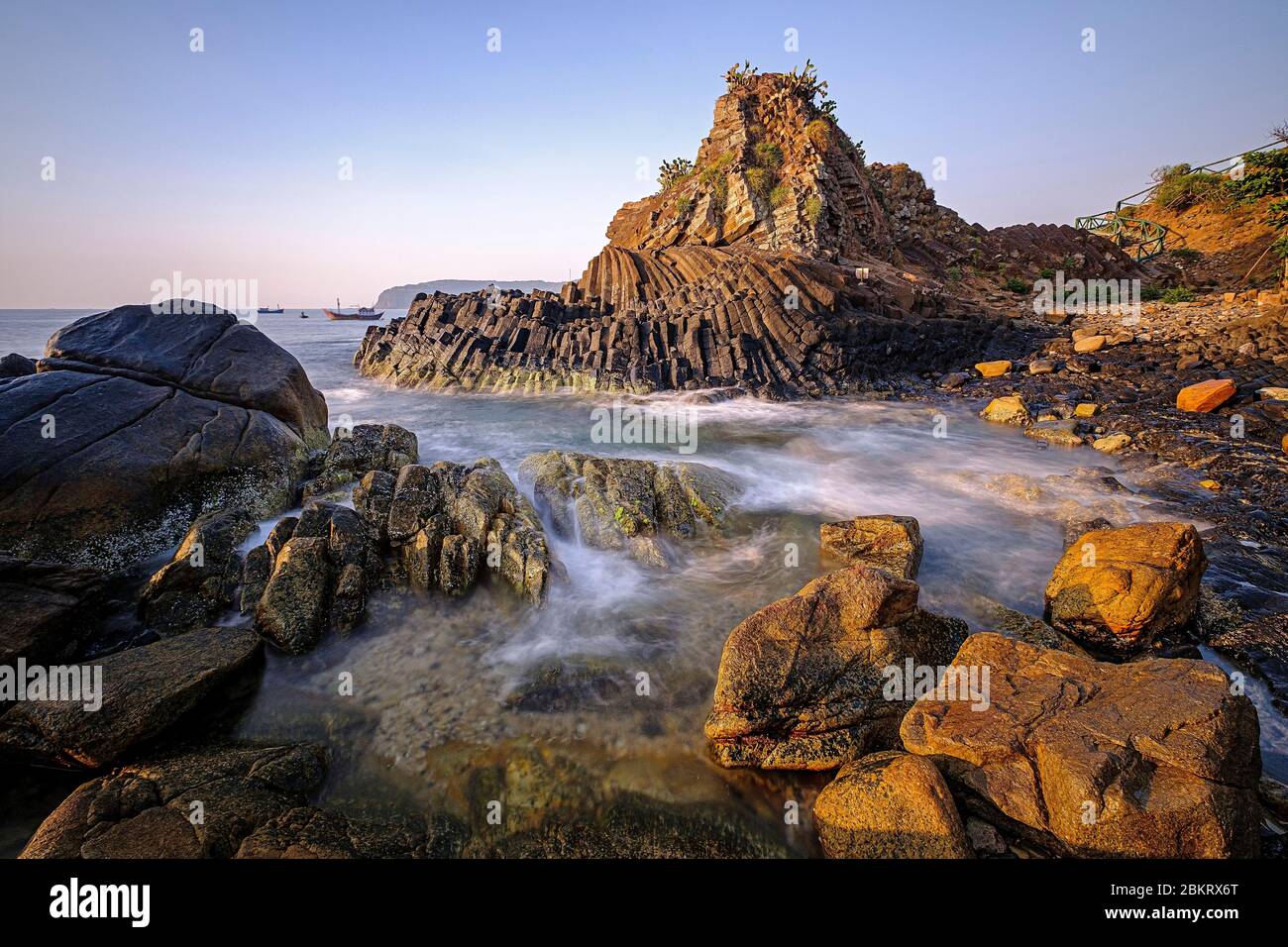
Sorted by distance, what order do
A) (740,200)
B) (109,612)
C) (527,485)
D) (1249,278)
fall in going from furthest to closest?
(740,200)
(1249,278)
(527,485)
(109,612)

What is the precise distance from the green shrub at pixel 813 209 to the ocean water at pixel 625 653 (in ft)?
63.8

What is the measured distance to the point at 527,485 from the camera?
872cm

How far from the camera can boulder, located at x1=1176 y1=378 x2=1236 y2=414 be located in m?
12.6

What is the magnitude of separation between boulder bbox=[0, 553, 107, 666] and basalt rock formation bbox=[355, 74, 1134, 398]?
16.4 m

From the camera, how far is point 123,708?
392cm

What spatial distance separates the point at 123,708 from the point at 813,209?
1197 inches

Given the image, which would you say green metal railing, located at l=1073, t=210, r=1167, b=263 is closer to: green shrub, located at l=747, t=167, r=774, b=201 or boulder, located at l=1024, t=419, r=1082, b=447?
green shrub, located at l=747, t=167, r=774, b=201

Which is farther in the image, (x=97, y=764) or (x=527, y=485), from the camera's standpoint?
(x=527, y=485)
